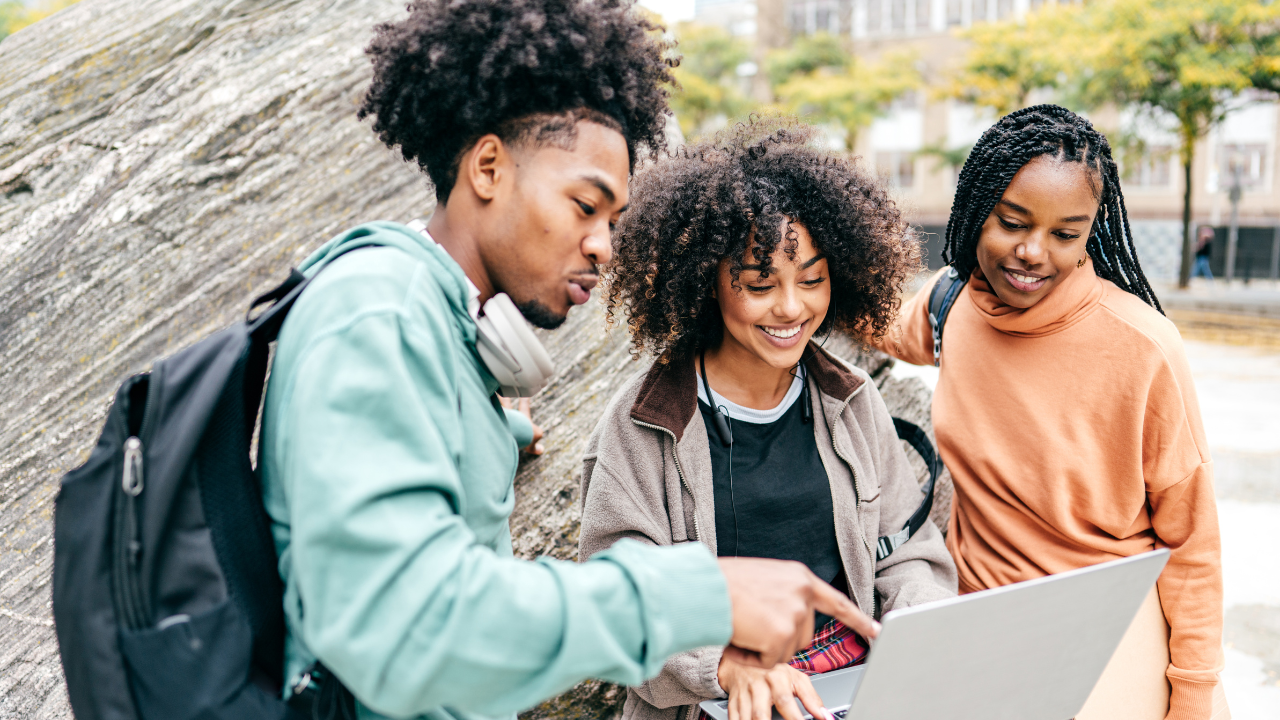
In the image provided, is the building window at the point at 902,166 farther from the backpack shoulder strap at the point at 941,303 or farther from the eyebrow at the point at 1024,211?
the eyebrow at the point at 1024,211

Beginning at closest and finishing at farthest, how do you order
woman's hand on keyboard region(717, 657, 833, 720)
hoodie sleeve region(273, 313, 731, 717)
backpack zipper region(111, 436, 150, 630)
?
hoodie sleeve region(273, 313, 731, 717) → backpack zipper region(111, 436, 150, 630) → woman's hand on keyboard region(717, 657, 833, 720)

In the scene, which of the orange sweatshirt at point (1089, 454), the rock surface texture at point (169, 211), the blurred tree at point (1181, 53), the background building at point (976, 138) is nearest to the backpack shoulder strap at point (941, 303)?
the orange sweatshirt at point (1089, 454)

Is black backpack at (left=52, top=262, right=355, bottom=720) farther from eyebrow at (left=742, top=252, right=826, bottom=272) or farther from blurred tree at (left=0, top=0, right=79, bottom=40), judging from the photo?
blurred tree at (left=0, top=0, right=79, bottom=40)

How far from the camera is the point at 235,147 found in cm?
353

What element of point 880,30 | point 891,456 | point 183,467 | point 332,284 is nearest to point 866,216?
point 891,456

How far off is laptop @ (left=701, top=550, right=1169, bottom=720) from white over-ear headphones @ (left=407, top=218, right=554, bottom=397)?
66cm

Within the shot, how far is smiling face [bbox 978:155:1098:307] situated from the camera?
2.24 meters

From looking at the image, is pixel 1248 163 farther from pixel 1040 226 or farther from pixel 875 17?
pixel 1040 226

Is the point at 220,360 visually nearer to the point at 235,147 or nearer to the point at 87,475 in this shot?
the point at 87,475

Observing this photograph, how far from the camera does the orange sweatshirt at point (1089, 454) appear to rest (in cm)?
222

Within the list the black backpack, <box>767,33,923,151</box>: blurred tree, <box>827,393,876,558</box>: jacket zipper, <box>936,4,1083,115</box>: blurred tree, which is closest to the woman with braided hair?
<box>827,393,876,558</box>: jacket zipper

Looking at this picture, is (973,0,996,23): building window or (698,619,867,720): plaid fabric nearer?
(698,619,867,720): plaid fabric

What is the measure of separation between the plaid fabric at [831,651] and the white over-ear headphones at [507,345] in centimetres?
116

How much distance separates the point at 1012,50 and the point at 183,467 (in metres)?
24.4
